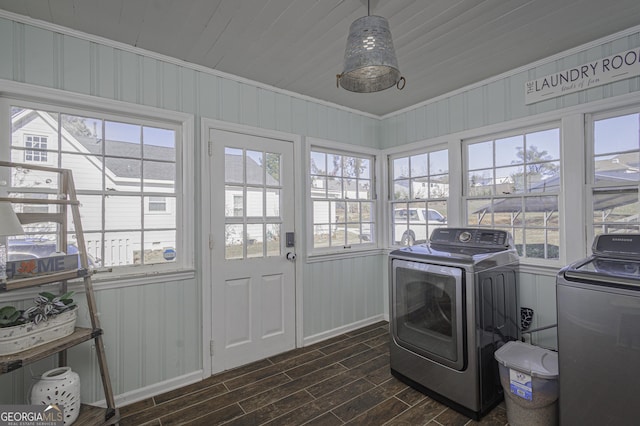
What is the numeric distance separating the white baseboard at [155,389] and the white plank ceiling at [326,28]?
8.17 feet

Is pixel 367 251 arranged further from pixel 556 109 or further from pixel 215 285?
pixel 556 109

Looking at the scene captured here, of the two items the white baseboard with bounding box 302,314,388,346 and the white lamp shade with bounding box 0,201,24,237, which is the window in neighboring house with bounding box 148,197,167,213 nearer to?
the white lamp shade with bounding box 0,201,24,237

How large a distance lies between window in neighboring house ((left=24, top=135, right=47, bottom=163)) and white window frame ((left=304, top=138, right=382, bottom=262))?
79.7 inches

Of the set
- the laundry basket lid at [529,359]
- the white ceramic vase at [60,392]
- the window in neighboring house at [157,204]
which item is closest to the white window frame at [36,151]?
the window in neighboring house at [157,204]

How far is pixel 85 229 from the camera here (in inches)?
83.4

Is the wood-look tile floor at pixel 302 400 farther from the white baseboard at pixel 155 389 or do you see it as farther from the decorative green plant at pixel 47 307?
the decorative green plant at pixel 47 307

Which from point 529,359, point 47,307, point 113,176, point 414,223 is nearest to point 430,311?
point 529,359

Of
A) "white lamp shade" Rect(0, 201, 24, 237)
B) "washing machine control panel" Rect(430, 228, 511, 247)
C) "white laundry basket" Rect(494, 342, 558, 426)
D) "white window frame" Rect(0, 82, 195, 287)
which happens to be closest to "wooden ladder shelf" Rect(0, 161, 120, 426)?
"white lamp shade" Rect(0, 201, 24, 237)

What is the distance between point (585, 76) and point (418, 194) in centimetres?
170

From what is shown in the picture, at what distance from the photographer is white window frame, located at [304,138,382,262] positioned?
3184mm

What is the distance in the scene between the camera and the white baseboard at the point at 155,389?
7.04 ft

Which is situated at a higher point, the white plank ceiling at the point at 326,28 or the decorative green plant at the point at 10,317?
the white plank ceiling at the point at 326,28

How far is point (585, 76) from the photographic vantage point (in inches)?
89.4

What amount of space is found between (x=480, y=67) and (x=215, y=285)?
2.91 meters
